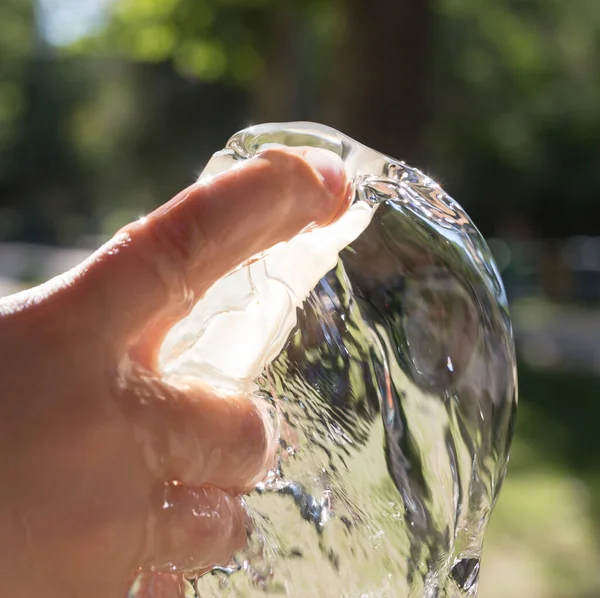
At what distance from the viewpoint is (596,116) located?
503 inches

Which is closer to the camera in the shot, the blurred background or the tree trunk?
the blurred background

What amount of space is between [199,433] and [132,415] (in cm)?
4

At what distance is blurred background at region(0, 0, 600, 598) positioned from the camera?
11.7ft

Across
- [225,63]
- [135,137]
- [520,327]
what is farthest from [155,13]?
[135,137]

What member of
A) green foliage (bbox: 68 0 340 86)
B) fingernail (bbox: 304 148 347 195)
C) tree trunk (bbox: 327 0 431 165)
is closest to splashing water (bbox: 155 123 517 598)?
fingernail (bbox: 304 148 347 195)

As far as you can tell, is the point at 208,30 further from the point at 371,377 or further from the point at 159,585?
the point at 159,585

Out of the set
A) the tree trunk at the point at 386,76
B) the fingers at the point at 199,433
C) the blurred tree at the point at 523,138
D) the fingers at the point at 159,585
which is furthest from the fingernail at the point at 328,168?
the blurred tree at the point at 523,138

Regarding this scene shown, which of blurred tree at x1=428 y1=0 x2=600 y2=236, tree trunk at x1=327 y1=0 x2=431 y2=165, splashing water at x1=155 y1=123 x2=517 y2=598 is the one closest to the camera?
splashing water at x1=155 y1=123 x2=517 y2=598

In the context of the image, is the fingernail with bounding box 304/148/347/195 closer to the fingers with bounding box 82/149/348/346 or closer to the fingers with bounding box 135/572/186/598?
the fingers with bounding box 82/149/348/346

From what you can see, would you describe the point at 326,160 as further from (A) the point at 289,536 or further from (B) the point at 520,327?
(B) the point at 520,327

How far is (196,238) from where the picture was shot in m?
0.49

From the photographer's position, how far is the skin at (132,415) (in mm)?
457

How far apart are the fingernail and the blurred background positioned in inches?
10.5

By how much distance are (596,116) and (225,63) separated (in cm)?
784
